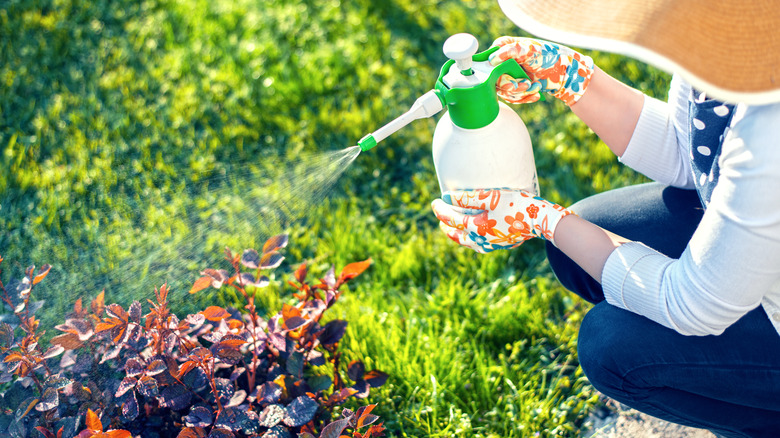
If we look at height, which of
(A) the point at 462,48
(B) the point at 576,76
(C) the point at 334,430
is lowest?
(C) the point at 334,430

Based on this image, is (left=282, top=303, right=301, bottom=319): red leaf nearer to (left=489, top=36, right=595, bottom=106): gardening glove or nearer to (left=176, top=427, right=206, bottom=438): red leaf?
(left=176, top=427, right=206, bottom=438): red leaf

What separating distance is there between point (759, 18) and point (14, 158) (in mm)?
3251

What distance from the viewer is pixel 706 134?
1606 millimetres

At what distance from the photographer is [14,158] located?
10.8ft

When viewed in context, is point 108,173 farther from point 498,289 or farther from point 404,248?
point 498,289

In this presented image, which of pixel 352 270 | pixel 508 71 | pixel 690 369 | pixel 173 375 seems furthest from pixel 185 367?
pixel 690 369

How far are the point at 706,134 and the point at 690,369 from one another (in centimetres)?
57

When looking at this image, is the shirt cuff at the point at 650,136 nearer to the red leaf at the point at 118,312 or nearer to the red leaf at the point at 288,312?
the red leaf at the point at 288,312

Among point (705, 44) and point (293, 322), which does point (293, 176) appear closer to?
point (293, 322)

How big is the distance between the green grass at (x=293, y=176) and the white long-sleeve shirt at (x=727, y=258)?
2.30 ft

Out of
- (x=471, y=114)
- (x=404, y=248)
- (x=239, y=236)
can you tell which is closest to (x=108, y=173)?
(x=239, y=236)

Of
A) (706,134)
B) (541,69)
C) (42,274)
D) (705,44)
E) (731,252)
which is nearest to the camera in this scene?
(705,44)

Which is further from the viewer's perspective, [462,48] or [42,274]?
[42,274]

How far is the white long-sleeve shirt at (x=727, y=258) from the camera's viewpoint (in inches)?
52.9
